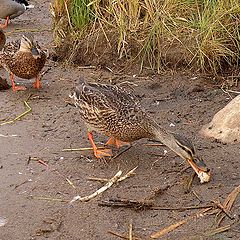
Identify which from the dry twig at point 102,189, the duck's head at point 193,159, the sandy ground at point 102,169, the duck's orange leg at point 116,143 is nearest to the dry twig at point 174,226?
the sandy ground at point 102,169

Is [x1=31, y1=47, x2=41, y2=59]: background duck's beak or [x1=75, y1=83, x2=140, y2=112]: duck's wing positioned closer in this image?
[x1=75, y1=83, x2=140, y2=112]: duck's wing

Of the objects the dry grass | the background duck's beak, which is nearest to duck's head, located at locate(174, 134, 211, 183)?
the dry grass

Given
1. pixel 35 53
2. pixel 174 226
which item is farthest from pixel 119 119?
pixel 35 53

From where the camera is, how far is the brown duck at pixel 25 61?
6977mm

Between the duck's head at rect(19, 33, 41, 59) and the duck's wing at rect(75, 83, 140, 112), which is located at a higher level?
the duck's wing at rect(75, 83, 140, 112)

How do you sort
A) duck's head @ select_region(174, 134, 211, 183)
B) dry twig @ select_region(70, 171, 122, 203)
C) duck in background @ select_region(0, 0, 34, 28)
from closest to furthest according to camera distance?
dry twig @ select_region(70, 171, 122, 203) → duck's head @ select_region(174, 134, 211, 183) → duck in background @ select_region(0, 0, 34, 28)

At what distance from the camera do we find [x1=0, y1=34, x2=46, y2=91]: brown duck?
22.9 ft

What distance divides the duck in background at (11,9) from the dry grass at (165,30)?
123 inches

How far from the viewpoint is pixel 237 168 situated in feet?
16.4

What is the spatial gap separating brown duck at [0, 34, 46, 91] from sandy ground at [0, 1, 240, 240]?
19 centimetres

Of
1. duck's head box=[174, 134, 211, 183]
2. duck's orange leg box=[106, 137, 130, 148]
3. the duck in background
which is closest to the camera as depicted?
duck's head box=[174, 134, 211, 183]

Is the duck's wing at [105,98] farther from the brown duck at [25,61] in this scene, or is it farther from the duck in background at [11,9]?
the duck in background at [11,9]

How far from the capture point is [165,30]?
7148mm

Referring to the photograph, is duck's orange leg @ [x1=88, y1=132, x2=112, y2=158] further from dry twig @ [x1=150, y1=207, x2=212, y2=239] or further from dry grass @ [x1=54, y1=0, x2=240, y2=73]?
dry grass @ [x1=54, y1=0, x2=240, y2=73]
